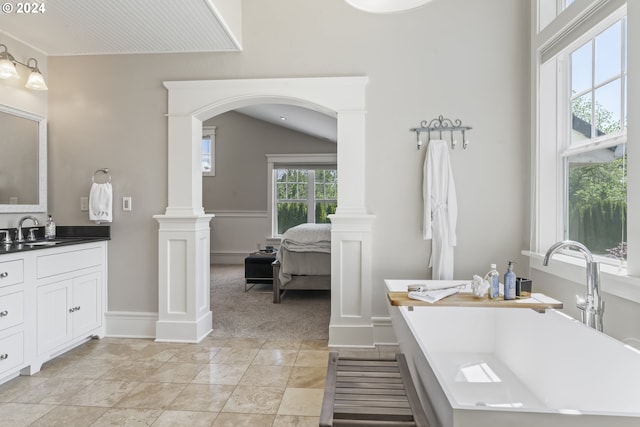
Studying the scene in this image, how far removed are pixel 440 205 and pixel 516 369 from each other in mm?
1336

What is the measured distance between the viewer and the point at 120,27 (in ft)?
9.20

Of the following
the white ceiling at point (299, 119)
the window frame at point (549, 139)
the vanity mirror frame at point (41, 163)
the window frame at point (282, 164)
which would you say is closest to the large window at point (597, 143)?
the window frame at point (549, 139)

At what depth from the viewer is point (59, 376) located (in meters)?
2.56

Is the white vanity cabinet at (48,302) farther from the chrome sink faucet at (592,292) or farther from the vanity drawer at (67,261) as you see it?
the chrome sink faucet at (592,292)

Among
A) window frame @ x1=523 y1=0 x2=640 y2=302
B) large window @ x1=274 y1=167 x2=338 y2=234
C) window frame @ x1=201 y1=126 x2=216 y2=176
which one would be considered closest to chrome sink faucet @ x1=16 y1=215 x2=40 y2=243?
window frame @ x1=523 y1=0 x2=640 y2=302

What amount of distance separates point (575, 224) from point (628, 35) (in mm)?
1232

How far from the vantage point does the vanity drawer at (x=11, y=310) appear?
231 centimetres

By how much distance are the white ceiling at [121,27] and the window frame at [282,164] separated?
438 cm

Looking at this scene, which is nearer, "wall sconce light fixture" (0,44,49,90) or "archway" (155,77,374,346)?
"wall sconce light fixture" (0,44,49,90)

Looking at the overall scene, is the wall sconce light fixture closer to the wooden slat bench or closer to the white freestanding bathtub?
the wooden slat bench

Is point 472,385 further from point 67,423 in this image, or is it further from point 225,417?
point 67,423

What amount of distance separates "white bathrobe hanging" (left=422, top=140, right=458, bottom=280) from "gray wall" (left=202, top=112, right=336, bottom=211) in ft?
15.4

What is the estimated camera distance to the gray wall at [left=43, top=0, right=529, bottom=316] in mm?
3064

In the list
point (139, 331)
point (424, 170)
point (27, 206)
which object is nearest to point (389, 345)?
point (424, 170)
